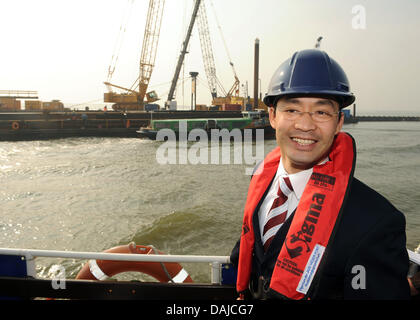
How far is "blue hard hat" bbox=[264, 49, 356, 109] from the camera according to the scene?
5.82 ft

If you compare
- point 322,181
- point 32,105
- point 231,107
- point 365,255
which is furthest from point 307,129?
point 231,107

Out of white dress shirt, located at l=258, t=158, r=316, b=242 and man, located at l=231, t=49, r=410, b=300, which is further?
white dress shirt, located at l=258, t=158, r=316, b=242

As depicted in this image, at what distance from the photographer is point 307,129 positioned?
5.74 ft

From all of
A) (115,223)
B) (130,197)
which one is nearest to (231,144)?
(130,197)

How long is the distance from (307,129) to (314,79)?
0.34 metres

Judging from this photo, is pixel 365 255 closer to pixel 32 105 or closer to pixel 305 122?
pixel 305 122

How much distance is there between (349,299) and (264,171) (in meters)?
1.07

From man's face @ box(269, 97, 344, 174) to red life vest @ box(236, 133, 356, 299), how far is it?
0.07m

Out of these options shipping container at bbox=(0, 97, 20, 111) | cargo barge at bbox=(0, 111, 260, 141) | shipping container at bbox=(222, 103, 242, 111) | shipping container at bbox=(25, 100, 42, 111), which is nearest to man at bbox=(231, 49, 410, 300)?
cargo barge at bbox=(0, 111, 260, 141)

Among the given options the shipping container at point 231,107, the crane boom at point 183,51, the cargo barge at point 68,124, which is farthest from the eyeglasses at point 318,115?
the crane boom at point 183,51

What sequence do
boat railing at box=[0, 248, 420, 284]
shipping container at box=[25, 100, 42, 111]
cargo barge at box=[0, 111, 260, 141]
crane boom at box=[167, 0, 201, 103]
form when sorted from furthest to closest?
crane boom at box=[167, 0, 201, 103]
shipping container at box=[25, 100, 42, 111]
cargo barge at box=[0, 111, 260, 141]
boat railing at box=[0, 248, 420, 284]

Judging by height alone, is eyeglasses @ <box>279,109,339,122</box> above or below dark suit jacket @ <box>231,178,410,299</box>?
above

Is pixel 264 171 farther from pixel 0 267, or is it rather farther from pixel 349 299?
pixel 0 267

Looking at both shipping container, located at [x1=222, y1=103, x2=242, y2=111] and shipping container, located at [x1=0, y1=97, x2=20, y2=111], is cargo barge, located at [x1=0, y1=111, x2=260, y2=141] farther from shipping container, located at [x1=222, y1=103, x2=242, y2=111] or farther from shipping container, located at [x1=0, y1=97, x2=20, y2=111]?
shipping container, located at [x1=222, y1=103, x2=242, y2=111]
